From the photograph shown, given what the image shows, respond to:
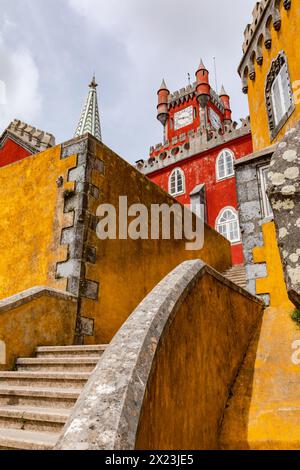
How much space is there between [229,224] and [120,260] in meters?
12.9

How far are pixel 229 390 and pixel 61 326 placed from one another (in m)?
2.77

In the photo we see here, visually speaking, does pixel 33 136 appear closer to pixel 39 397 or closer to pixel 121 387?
pixel 39 397

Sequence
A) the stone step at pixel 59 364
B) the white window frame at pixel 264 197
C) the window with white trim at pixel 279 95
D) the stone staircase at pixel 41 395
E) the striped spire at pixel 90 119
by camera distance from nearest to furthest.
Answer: the stone staircase at pixel 41 395, the stone step at pixel 59 364, the white window frame at pixel 264 197, the window with white trim at pixel 279 95, the striped spire at pixel 90 119

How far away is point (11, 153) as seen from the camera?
14.3 m

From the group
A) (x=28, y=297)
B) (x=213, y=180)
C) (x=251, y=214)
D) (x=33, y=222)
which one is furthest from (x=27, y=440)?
(x=213, y=180)

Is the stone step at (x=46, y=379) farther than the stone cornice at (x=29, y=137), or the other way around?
the stone cornice at (x=29, y=137)

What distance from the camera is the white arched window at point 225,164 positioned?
19656 millimetres

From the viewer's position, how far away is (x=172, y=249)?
9477mm

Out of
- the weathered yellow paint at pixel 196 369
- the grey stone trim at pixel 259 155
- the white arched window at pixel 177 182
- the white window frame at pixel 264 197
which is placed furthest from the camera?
the white arched window at pixel 177 182

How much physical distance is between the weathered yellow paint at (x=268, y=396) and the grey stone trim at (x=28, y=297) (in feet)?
9.52

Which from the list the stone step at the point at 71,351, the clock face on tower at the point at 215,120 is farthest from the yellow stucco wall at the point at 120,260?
the clock face on tower at the point at 215,120

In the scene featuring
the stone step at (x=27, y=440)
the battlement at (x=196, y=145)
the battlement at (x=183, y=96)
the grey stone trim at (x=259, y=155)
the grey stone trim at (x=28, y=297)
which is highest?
the battlement at (x=183, y=96)

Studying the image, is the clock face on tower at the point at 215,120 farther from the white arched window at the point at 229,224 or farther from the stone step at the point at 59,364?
the stone step at the point at 59,364

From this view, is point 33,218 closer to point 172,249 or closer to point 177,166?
point 172,249
